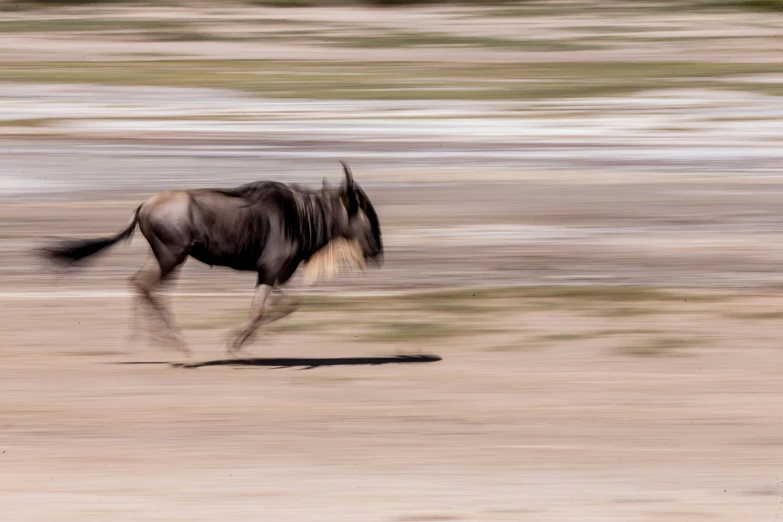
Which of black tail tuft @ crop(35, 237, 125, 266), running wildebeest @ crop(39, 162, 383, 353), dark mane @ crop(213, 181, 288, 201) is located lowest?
black tail tuft @ crop(35, 237, 125, 266)

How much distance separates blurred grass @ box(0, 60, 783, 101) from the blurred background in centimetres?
46

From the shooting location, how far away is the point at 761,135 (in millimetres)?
25625

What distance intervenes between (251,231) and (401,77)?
28.0 m

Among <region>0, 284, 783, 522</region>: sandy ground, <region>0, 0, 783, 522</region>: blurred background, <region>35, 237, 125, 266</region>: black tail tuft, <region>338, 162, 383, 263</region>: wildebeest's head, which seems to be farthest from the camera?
<region>35, 237, 125, 266</region>: black tail tuft

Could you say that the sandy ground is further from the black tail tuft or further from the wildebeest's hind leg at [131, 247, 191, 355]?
the black tail tuft

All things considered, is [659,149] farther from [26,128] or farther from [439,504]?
[439,504]

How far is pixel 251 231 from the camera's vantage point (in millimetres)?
9266

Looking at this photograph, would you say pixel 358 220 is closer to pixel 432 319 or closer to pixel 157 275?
pixel 157 275

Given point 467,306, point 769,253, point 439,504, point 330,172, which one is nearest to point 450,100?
point 330,172

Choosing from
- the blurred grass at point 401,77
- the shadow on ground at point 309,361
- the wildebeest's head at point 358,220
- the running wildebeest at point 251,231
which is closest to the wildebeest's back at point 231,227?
the running wildebeest at point 251,231


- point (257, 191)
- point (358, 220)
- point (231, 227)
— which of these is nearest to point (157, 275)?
point (231, 227)

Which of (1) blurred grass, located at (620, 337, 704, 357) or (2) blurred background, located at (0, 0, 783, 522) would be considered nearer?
(2) blurred background, located at (0, 0, 783, 522)

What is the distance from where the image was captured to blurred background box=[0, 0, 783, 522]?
7.10 m

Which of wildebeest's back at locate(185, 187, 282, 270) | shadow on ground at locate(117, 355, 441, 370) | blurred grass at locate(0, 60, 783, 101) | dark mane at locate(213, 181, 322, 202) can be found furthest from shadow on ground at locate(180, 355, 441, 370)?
blurred grass at locate(0, 60, 783, 101)
